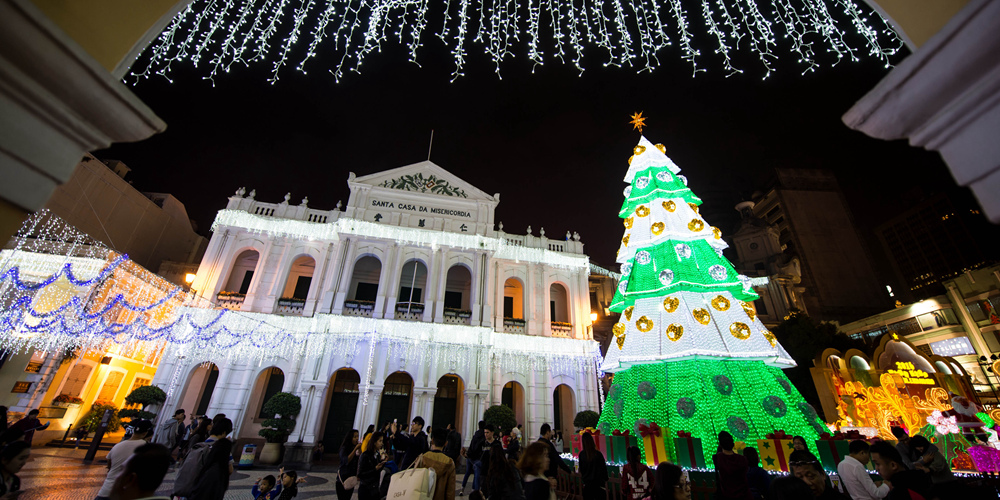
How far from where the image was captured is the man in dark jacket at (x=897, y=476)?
11.1ft

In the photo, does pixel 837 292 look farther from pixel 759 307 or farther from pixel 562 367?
pixel 562 367

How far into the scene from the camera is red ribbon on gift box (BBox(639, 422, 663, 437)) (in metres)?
7.10

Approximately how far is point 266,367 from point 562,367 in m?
12.3

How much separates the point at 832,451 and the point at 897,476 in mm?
3269

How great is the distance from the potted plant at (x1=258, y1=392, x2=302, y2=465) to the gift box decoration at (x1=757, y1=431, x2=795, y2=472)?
12.9 m

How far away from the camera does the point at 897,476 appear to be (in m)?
3.48

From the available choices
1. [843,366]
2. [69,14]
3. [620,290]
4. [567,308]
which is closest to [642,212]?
[620,290]

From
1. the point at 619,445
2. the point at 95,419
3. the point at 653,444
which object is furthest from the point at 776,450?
the point at 95,419

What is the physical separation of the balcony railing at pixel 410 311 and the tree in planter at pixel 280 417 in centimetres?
482

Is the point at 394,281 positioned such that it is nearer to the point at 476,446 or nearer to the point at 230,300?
the point at 230,300

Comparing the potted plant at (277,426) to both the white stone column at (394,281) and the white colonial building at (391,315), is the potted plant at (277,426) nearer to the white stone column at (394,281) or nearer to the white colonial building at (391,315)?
the white colonial building at (391,315)

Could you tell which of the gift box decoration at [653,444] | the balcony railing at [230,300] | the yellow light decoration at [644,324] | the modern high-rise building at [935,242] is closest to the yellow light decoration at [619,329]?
the yellow light decoration at [644,324]

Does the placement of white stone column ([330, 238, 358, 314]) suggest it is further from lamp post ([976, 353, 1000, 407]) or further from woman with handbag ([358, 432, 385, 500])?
lamp post ([976, 353, 1000, 407])

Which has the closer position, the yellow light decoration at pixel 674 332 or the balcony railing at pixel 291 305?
the yellow light decoration at pixel 674 332
